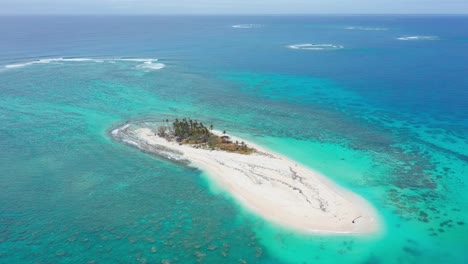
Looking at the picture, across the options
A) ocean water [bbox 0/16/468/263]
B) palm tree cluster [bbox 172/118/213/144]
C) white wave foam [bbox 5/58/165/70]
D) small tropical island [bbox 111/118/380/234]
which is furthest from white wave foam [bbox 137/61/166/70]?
palm tree cluster [bbox 172/118/213/144]

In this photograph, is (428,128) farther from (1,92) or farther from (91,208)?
(1,92)

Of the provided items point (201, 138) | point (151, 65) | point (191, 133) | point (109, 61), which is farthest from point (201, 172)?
point (109, 61)

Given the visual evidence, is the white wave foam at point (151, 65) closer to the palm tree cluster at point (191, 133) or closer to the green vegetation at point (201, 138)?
the green vegetation at point (201, 138)

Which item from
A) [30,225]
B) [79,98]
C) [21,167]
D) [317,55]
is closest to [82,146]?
[21,167]

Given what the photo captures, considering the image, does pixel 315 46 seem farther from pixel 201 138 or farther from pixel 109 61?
pixel 201 138

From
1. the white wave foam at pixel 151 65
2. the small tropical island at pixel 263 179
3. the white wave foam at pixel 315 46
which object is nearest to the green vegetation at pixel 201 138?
the small tropical island at pixel 263 179

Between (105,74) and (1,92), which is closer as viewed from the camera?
(1,92)

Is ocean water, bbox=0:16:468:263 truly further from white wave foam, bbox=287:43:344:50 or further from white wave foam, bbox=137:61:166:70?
white wave foam, bbox=287:43:344:50
